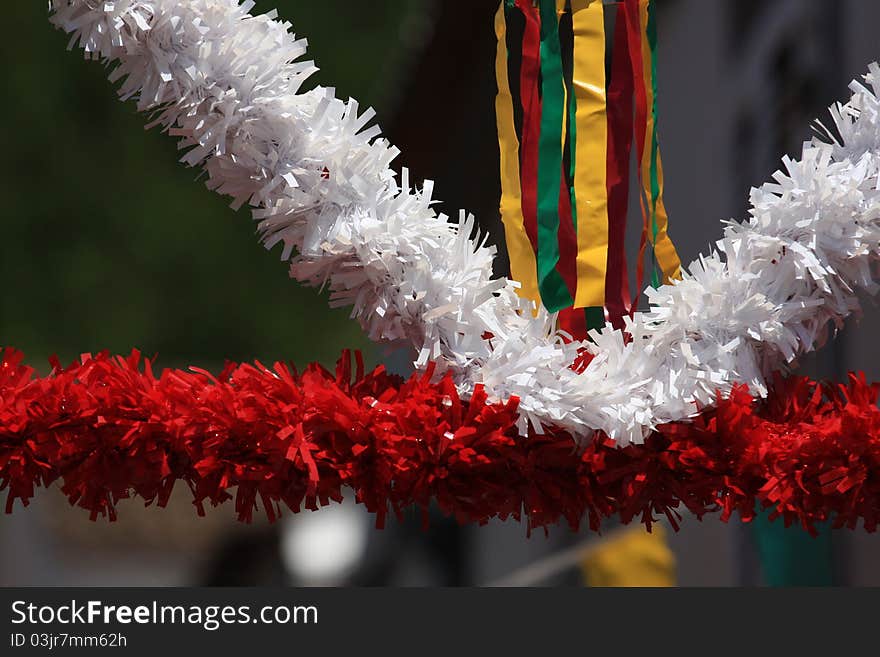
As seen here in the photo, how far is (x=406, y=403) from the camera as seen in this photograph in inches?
19.6

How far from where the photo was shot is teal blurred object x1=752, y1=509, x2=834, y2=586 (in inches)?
36.4

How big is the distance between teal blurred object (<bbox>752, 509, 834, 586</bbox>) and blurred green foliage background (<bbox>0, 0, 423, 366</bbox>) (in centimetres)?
178

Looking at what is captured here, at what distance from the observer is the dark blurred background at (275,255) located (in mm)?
1119

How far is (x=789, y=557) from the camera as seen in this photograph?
0.93 meters

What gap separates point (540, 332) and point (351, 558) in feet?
5.34

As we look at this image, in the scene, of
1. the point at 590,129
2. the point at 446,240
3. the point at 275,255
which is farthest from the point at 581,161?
the point at 275,255

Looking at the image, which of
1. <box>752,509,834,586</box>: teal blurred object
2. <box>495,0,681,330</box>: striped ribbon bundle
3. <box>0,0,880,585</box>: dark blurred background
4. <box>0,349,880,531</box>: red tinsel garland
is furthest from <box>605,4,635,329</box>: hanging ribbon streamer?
<box>752,509,834,586</box>: teal blurred object

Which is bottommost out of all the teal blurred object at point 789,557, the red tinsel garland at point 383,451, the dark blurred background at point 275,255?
the red tinsel garland at point 383,451

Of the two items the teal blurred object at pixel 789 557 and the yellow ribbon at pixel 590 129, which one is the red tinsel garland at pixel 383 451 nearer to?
the yellow ribbon at pixel 590 129

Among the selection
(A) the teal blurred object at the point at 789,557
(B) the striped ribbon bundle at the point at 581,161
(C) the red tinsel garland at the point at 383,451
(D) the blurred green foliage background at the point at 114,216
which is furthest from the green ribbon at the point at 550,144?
(D) the blurred green foliage background at the point at 114,216

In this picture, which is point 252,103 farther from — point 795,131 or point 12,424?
point 795,131

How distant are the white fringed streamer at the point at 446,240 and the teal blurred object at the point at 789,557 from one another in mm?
462

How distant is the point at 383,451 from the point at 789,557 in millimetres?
598

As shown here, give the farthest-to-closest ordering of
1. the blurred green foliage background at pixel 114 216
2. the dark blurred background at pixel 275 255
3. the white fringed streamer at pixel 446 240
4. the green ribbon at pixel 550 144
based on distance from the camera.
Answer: the blurred green foliage background at pixel 114 216, the dark blurred background at pixel 275 255, the green ribbon at pixel 550 144, the white fringed streamer at pixel 446 240
